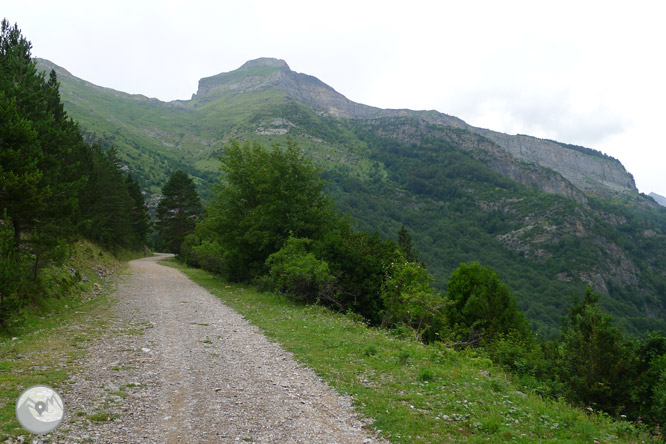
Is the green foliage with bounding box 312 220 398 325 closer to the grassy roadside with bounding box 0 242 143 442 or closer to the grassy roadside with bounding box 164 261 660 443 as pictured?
the grassy roadside with bounding box 164 261 660 443

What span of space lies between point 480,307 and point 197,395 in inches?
915

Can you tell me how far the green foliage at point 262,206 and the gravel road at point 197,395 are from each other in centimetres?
1611

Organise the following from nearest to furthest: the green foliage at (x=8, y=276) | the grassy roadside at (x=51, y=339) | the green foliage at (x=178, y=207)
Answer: the grassy roadside at (x=51, y=339) → the green foliage at (x=8, y=276) → the green foliage at (x=178, y=207)

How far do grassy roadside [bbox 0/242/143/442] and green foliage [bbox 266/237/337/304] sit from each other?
10.3 m

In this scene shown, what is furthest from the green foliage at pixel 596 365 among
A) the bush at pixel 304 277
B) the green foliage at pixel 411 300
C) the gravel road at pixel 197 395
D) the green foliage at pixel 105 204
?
the green foliage at pixel 105 204

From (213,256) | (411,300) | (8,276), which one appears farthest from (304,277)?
(213,256)

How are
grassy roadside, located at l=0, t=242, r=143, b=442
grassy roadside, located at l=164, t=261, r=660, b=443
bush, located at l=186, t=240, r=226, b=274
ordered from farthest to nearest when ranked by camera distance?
bush, located at l=186, t=240, r=226, b=274, grassy roadside, located at l=0, t=242, r=143, b=442, grassy roadside, located at l=164, t=261, r=660, b=443

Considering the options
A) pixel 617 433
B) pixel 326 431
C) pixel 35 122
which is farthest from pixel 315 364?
pixel 35 122

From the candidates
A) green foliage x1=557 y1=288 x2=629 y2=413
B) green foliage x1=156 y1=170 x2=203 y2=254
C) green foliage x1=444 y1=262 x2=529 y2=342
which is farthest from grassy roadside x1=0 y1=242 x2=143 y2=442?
green foliage x1=156 y1=170 x2=203 y2=254

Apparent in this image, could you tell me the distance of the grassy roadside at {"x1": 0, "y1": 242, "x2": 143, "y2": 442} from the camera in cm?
764

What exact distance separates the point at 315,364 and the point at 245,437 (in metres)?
4.78

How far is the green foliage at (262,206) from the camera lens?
3033 cm

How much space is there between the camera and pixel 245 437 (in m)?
6.29

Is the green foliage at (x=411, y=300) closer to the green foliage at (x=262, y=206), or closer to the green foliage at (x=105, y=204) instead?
the green foliage at (x=262, y=206)
